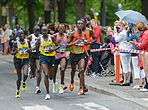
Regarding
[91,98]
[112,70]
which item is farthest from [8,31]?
[91,98]

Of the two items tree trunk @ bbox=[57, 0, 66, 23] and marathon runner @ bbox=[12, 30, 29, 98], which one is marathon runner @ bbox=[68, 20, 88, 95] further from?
tree trunk @ bbox=[57, 0, 66, 23]

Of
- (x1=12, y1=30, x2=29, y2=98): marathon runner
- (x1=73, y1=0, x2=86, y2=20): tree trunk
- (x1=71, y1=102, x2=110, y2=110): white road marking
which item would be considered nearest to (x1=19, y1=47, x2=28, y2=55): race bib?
(x1=12, y1=30, x2=29, y2=98): marathon runner

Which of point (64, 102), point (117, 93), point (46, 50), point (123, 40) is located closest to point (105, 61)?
point (123, 40)

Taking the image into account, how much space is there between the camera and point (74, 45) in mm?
14508

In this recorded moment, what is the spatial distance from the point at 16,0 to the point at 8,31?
4401 millimetres

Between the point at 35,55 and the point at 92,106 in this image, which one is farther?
the point at 35,55

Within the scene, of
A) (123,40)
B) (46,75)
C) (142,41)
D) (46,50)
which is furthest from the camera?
(123,40)

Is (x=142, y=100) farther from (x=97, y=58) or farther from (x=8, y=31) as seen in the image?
(x=8, y=31)

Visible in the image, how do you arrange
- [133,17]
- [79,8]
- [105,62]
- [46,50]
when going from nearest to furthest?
[46,50] < [133,17] < [105,62] < [79,8]

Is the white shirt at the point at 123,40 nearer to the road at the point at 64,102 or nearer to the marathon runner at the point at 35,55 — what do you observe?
the road at the point at 64,102

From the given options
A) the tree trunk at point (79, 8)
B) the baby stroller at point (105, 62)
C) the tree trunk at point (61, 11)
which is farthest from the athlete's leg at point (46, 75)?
the tree trunk at point (61, 11)

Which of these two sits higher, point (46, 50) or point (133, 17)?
point (133, 17)

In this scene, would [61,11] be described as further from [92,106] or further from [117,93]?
[92,106]

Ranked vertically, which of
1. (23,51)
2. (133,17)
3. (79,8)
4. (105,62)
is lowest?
(105,62)
